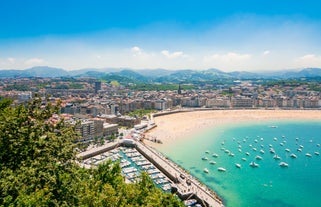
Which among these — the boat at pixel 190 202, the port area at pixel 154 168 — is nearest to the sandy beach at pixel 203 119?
→ the port area at pixel 154 168

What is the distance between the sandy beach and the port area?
476 centimetres

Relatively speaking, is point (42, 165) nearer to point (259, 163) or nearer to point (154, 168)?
point (154, 168)

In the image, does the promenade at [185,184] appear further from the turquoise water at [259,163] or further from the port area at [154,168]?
the turquoise water at [259,163]

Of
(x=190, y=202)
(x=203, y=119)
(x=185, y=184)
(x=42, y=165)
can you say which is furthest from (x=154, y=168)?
(x=203, y=119)

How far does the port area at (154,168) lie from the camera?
2314cm

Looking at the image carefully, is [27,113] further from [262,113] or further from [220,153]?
[262,113]

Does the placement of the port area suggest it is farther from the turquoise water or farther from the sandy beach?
the sandy beach

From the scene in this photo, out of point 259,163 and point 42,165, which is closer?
point 42,165

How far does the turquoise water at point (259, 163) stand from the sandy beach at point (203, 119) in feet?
11.3

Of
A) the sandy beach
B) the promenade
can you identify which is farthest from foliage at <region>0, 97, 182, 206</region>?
the sandy beach

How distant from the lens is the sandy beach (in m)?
→ 48.8

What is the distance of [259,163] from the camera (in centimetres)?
3488

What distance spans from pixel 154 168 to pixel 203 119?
3582 centimetres

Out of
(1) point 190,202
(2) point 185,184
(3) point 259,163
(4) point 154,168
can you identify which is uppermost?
(2) point 185,184
